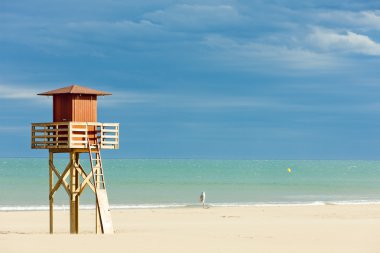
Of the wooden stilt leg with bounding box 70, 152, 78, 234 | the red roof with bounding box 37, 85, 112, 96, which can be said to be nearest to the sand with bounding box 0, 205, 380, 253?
the wooden stilt leg with bounding box 70, 152, 78, 234

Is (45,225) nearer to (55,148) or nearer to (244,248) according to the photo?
(55,148)

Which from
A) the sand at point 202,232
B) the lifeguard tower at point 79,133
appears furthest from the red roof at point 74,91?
the sand at point 202,232

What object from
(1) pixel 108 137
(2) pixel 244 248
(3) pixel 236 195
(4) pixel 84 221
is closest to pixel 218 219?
(4) pixel 84 221

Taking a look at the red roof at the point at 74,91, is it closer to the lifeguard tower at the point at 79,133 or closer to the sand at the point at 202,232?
the lifeguard tower at the point at 79,133

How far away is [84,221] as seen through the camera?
39.9 metres

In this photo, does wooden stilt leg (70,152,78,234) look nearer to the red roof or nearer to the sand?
the sand

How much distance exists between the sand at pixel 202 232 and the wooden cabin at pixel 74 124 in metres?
3.74

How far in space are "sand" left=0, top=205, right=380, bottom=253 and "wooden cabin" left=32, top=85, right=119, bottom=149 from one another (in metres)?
3.74

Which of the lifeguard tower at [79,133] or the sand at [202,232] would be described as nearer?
the sand at [202,232]

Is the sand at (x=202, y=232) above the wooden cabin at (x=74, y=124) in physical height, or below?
below

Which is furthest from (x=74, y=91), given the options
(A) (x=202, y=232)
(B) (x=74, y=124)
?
(A) (x=202, y=232)

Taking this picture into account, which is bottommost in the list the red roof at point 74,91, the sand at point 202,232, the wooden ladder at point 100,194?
the sand at point 202,232

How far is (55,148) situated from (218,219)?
539 inches

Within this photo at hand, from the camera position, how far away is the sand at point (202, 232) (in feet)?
78.4
